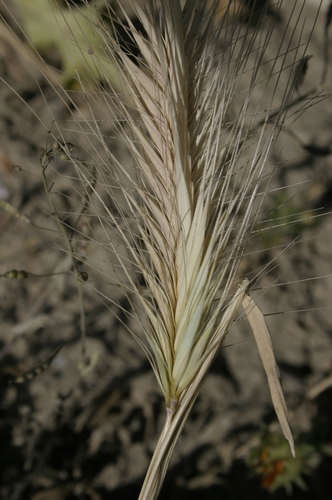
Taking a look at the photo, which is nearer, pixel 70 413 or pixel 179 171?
pixel 179 171

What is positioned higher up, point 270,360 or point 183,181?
point 183,181

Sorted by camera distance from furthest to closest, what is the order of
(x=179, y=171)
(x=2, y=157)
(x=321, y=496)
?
(x=2, y=157)
(x=321, y=496)
(x=179, y=171)

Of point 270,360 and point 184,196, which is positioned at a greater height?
point 184,196

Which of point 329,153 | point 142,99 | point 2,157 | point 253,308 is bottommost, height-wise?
point 253,308

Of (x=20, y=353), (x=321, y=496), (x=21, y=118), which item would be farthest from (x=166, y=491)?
(x=21, y=118)

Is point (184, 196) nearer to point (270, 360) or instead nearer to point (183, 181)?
point (183, 181)

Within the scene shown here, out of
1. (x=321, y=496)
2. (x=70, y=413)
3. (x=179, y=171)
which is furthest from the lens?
(x=321, y=496)

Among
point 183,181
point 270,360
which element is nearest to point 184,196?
point 183,181

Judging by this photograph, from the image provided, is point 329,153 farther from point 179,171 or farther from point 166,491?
point 166,491

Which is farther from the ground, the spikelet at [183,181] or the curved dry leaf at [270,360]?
the spikelet at [183,181]

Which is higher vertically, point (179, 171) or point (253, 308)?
point (179, 171)

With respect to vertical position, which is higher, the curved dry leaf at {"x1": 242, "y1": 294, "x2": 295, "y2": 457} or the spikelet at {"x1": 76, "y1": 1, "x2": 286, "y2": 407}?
the spikelet at {"x1": 76, "y1": 1, "x2": 286, "y2": 407}
